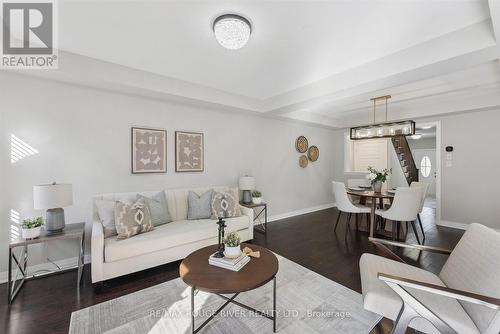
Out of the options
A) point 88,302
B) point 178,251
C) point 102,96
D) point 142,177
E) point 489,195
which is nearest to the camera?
point 88,302

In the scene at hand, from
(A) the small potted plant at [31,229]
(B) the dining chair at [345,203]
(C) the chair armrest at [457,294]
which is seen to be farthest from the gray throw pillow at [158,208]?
(B) the dining chair at [345,203]

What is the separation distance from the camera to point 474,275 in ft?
4.66

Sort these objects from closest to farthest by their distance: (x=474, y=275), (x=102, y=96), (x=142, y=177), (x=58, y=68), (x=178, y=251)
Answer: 1. (x=474, y=275)
2. (x=58, y=68)
3. (x=178, y=251)
4. (x=102, y=96)
5. (x=142, y=177)

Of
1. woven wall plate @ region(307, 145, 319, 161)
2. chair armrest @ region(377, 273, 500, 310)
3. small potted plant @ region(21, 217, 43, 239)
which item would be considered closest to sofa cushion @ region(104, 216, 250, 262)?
small potted plant @ region(21, 217, 43, 239)

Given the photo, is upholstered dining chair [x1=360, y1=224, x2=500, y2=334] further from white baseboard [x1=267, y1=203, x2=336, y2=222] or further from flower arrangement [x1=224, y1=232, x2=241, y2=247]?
white baseboard [x1=267, y1=203, x2=336, y2=222]

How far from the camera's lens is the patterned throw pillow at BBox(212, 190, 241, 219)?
3.27m

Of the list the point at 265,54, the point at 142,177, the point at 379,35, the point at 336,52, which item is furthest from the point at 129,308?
the point at 379,35

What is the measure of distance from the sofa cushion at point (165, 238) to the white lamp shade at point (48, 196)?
624mm

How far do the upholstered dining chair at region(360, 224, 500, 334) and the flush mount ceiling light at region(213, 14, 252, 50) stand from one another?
2150 mm

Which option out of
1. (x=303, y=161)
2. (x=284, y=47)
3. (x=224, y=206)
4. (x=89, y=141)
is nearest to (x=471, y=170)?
(x=303, y=161)

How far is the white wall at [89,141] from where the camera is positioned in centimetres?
240

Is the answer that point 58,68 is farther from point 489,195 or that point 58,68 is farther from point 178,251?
point 489,195

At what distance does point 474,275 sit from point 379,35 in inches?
83.7

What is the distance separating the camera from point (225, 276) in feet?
5.35
